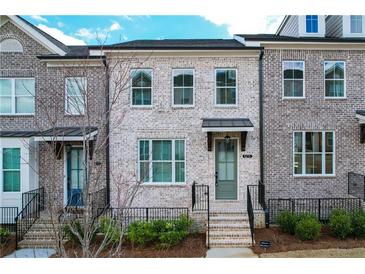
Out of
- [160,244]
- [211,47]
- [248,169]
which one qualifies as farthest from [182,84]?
[160,244]

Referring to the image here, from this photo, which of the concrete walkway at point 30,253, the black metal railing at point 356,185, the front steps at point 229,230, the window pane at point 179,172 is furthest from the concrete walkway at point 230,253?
the black metal railing at point 356,185

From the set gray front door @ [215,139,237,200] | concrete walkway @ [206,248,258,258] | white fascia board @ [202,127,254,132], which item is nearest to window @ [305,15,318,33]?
white fascia board @ [202,127,254,132]

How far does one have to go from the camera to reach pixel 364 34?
11812mm

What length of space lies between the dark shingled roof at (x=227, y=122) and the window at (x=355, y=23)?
6.47 metres

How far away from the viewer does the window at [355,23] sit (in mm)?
11719

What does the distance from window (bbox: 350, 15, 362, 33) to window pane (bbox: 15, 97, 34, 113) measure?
14.0 metres

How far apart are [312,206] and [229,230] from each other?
390 cm

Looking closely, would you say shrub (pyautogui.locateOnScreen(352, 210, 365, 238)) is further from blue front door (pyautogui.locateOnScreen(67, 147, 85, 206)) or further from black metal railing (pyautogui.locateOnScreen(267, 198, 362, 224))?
blue front door (pyautogui.locateOnScreen(67, 147, 85, 206))

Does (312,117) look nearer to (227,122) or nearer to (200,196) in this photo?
(227,122)

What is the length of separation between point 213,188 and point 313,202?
3937 mm

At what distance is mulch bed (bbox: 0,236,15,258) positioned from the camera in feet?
27.9

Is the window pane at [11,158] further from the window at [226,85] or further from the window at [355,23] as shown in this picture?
the window at [355,23]

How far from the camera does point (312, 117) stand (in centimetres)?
1082

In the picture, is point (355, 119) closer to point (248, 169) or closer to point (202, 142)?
point (248, 169)
